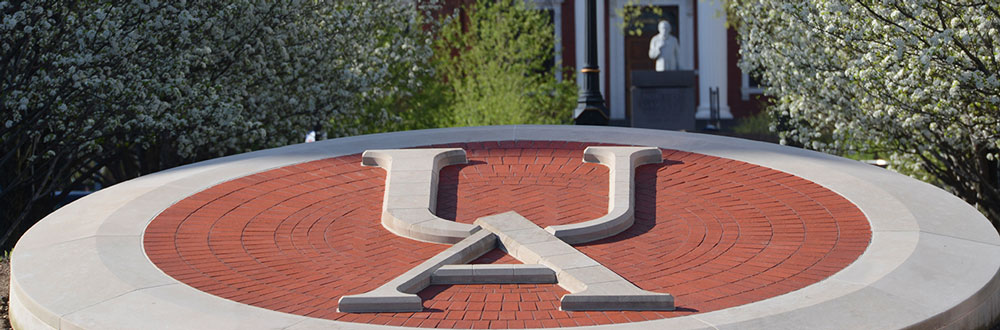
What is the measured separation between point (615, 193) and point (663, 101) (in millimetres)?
11106

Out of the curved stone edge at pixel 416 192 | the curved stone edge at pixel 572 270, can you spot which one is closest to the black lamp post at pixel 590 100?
the curved stone edge at pixel 416 192

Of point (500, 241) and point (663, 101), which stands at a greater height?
point (663, 101)

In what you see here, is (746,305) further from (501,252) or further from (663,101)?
(663,101)

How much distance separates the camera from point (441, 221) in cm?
681

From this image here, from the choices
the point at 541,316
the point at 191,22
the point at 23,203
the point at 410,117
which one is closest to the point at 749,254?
the point at 541,316

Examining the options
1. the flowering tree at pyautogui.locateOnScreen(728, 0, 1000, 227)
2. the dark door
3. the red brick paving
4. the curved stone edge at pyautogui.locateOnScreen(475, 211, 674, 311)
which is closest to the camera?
the curved stone edge at pyautogui.locateOnScreen(475, 211, 674, 311)

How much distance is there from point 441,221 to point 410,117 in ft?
36.1

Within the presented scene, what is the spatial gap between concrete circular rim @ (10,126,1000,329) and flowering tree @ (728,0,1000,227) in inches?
40.5

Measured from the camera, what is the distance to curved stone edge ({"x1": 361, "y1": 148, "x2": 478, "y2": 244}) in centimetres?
666

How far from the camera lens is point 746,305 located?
500cm

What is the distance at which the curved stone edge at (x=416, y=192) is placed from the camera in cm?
666

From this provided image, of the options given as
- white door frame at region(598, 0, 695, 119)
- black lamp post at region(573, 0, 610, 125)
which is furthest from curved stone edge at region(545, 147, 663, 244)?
white door frame at region(598, 0, 695, 119)

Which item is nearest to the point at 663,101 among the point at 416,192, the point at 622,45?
the point at 416,192

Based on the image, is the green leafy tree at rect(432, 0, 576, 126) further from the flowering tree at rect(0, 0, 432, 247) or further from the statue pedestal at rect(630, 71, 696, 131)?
the flowering tree at rect(0, 0, 432, 247)
